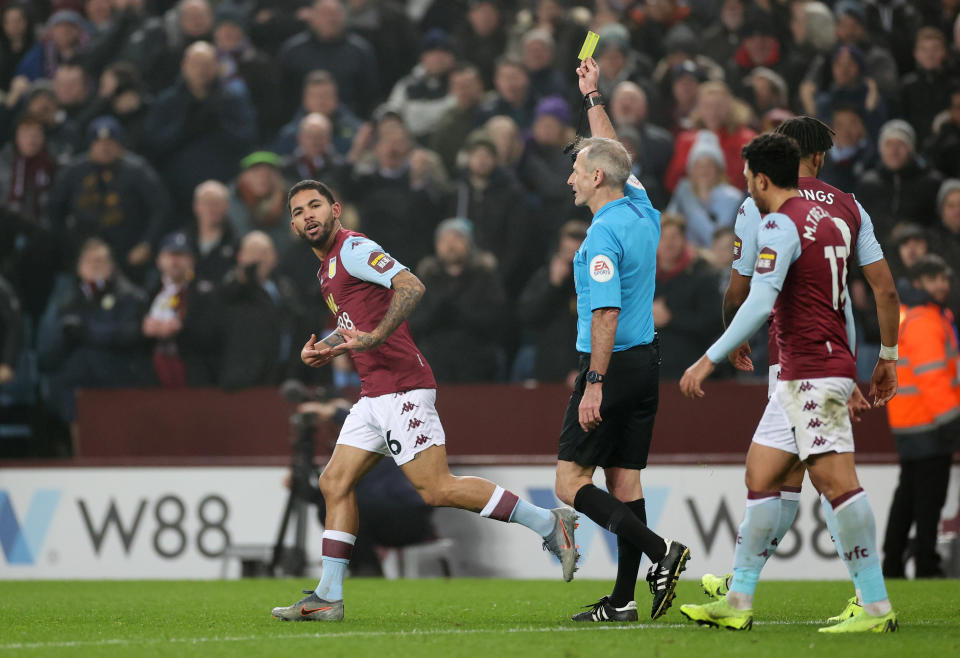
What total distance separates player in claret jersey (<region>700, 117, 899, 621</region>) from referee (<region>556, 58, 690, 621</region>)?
17.8 inches

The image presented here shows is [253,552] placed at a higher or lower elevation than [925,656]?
lower

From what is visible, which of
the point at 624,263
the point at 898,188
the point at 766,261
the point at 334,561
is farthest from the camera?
the point at 898,188

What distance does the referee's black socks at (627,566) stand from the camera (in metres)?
6.39

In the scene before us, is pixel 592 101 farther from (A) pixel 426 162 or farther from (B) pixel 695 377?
(A) pixel 426 162

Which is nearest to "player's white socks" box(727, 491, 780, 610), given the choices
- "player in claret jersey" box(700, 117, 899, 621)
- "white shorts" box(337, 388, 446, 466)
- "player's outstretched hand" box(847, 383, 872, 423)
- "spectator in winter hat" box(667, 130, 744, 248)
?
"player in claret jersey" box(700, 117, 899, 621)

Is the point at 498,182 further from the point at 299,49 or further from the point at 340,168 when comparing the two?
the point at 299,49

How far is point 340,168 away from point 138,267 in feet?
7.95

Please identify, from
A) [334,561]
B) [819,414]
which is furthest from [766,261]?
[334,561]

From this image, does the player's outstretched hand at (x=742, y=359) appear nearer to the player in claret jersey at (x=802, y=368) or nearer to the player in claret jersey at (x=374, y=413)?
the player in claret jersey at (x=802, y=368)

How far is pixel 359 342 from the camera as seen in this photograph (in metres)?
6.54

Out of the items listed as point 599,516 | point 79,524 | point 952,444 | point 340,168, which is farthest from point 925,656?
point 340,168

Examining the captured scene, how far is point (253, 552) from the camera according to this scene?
450 inches

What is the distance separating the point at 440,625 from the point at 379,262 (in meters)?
1.86

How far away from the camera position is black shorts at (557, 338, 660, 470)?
6.33 metres
